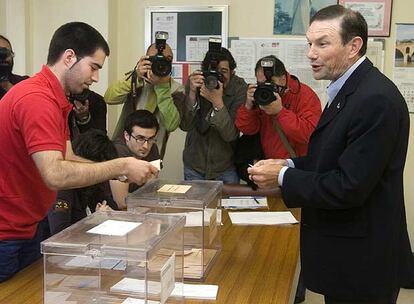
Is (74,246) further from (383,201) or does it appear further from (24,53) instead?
(24,53)

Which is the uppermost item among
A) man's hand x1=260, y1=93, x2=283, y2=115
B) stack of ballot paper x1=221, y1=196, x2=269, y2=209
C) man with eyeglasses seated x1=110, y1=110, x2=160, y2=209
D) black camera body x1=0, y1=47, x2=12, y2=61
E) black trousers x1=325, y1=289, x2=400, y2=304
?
black camera body x1=0, y1=47, x2=12, y2=61

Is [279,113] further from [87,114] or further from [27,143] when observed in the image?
[27,143]

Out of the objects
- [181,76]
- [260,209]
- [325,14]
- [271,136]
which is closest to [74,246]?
[325,14]

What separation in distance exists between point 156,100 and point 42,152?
162 centimetres

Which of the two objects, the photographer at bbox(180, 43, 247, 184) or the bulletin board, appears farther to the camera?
the bulletin board

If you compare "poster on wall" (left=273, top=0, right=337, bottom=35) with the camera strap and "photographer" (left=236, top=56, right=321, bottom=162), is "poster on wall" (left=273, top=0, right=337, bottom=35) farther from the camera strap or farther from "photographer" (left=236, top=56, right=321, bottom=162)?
the camera strap

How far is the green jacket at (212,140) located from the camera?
3041mm

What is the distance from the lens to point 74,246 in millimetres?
1235

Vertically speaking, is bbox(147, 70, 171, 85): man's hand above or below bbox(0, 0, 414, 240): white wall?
below

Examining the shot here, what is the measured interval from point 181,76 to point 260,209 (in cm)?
164

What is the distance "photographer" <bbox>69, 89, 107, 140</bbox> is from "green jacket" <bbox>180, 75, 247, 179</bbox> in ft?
1.71

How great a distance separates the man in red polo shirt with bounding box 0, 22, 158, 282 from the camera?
1.49 metres

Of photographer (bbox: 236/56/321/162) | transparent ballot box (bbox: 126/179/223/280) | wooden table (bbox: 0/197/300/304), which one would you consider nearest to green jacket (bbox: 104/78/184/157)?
photographer (bbox: 236/56/321/162)

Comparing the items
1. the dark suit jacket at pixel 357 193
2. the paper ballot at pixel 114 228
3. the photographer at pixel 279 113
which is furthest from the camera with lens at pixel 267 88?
the paper ballot at pixel 114 228
